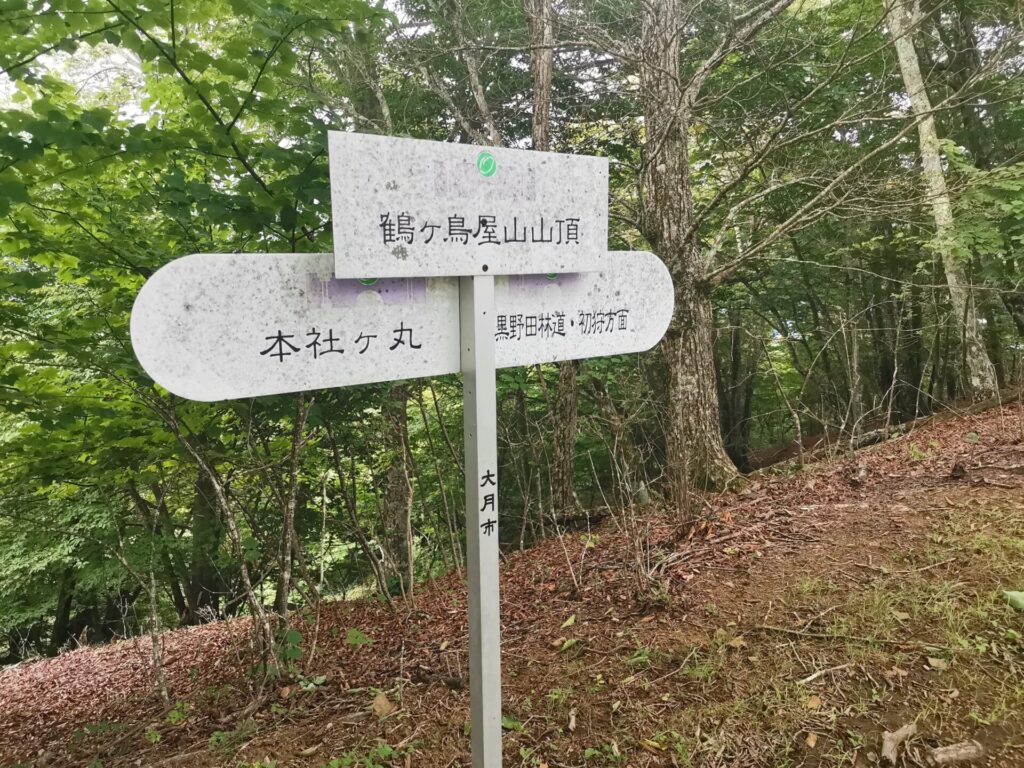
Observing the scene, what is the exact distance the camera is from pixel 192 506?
7312 mm

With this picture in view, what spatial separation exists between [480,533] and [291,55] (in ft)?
7.78

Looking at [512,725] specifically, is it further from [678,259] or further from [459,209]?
[678,259]

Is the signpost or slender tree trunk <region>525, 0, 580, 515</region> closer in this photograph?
the signpost

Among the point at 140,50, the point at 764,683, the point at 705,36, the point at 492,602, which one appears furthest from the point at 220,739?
the point at 705,36

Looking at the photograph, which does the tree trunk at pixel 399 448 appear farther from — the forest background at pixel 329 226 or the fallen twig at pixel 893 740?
the fallen twig at pixel 893 740

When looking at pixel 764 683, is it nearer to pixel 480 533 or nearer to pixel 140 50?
pixel 480 533

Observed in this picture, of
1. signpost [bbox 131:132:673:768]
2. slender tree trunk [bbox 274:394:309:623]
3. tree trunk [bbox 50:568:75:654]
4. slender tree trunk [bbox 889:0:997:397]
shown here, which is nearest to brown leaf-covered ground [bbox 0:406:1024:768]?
slender tree trunk [bbox 274:394:309:623]

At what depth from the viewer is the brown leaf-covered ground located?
2.18 meters

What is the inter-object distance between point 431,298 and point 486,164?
17.1 inches

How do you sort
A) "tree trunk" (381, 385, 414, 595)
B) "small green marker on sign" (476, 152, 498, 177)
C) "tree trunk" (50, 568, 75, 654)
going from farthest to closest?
1. "tree trunk" (50, 568, 75, 654)
2. "tree trunk" (381, 385, 414, 595)
3. "small green marker on sign" (476, 152, 498, 177)

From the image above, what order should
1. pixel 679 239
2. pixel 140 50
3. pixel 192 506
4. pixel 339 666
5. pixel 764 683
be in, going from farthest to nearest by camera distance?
pixel 192 506 < pixel 679 239 < pixel 339 666 < pixel 140 50 < pixel 764 683

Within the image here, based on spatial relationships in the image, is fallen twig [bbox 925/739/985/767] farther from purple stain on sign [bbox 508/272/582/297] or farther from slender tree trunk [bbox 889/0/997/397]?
slender tree trunk [bbox 889/0/997/397]

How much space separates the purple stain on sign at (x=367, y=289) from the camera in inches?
61.4

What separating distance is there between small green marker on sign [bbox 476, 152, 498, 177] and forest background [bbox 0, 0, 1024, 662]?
1261mm
